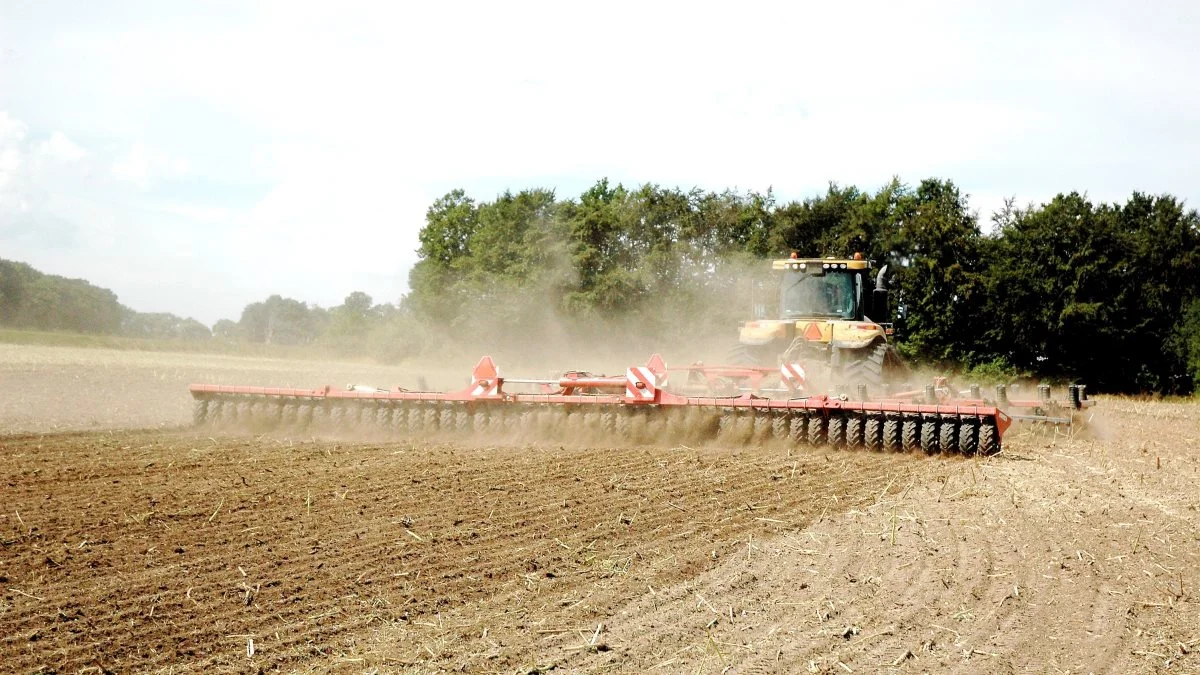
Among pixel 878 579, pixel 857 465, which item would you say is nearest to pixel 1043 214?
pixel 857 465

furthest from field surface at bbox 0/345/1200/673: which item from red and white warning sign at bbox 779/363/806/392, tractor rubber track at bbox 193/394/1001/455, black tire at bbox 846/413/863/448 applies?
red and white warning sign at bbox 779/363/806/392

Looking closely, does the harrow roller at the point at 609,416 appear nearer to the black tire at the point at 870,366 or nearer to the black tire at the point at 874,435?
the black tire at the point at 874,435

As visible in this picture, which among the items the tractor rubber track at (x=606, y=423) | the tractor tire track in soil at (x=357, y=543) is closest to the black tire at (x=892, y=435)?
the tractor rubber track at (x=606, y=423)

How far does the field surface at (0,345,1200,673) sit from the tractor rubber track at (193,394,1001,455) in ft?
1.33

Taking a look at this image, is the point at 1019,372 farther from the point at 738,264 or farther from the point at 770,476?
the point at 770,476

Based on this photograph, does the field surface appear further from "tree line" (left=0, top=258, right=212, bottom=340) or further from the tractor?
"tree line" (left=0, top=258, right=212, bottom=340)

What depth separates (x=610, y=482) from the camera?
812cm

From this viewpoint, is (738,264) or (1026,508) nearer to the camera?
(1026,508)

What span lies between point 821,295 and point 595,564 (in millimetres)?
9467

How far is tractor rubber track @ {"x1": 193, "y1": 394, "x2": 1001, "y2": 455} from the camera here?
394 inches

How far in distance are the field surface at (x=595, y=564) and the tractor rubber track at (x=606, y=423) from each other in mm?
407

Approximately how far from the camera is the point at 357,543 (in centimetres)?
586

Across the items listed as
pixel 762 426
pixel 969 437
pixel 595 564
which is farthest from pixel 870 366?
pixel 595 564

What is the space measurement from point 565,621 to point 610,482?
358 cm
